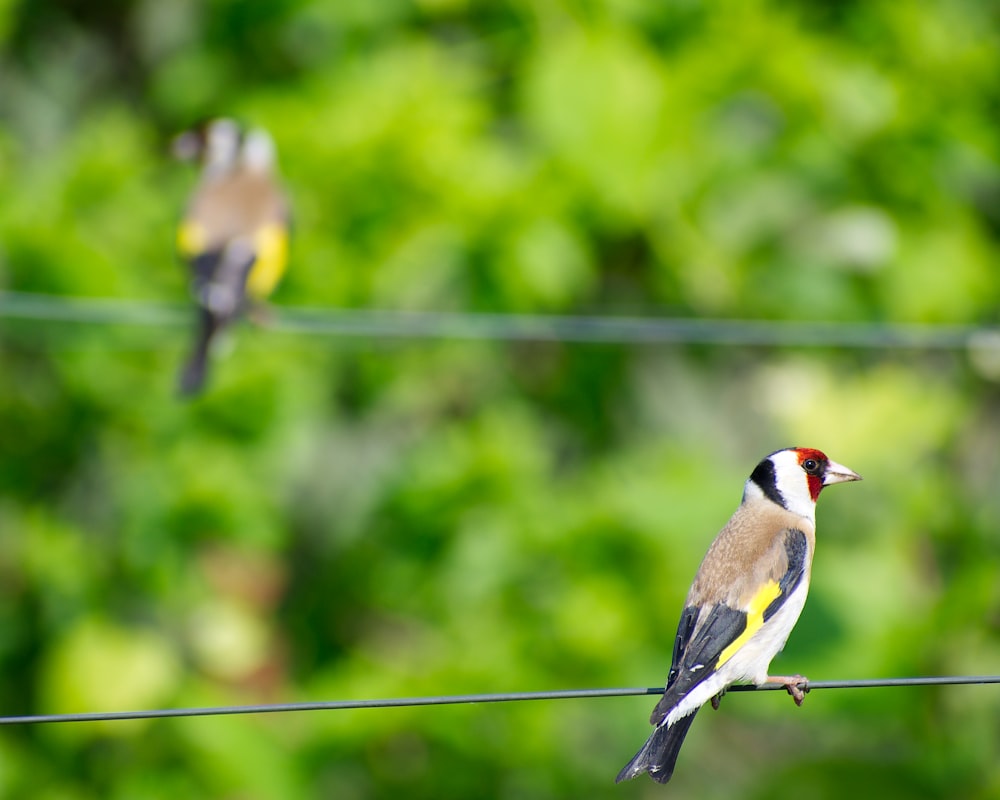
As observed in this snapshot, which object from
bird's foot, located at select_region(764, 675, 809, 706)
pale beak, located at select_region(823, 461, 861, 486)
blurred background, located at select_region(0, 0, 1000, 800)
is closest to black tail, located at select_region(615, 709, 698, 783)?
bird's foot, located at select_region(764, 675, 809, 706)

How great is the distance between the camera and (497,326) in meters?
4.28

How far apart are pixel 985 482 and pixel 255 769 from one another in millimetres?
3381

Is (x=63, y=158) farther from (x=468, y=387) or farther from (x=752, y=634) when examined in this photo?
(x=752, y=634)

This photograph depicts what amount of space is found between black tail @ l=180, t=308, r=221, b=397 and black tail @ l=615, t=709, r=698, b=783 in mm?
2585

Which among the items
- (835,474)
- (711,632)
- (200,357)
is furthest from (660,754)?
(200,357)

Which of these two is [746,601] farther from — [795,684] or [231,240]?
[231,240]

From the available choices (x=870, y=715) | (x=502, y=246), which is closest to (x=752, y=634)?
(x=870, y=715)

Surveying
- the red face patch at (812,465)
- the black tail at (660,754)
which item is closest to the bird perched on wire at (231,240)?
the red face patch at (812,465)

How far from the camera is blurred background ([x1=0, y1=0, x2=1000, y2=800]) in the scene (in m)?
5.57

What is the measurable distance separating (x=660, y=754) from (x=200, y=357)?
274 centimetres

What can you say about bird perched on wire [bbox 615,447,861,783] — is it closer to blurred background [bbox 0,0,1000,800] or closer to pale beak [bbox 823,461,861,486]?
pale beak [bbox 823,461,861,486]

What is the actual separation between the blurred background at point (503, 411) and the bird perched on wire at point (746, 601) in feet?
7.55

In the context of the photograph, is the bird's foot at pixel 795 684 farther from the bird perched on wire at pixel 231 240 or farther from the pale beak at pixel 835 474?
the bird perched on wire at pixel 231 240

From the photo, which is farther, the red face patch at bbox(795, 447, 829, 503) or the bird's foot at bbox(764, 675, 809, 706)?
the red face patch at bbox(795, 447, 829, 503)
